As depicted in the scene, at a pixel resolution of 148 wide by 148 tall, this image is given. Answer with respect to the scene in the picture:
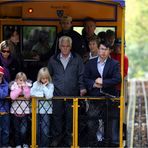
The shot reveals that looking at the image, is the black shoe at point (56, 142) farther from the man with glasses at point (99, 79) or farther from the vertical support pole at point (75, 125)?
the man with glasses at point (99, 79)

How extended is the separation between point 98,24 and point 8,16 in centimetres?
179

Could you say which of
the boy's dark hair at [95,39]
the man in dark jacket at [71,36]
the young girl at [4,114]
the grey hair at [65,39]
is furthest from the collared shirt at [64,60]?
the young girl at [4,114]

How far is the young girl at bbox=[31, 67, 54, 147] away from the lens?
1088 cm

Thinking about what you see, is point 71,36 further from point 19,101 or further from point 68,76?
point 19,101

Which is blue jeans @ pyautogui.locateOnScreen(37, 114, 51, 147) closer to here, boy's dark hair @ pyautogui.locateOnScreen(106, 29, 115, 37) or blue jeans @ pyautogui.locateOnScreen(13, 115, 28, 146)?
blue jeans @ pyautogui.locateOnScreen(13, 115, 28, 146)

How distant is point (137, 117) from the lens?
2314 cm

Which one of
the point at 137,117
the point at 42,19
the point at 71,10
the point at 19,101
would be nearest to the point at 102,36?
the point at 71,10

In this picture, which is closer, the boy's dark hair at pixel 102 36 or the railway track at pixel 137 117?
the boy's dark hair at pixel 102 36

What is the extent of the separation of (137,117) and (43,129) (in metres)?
→ 12.3

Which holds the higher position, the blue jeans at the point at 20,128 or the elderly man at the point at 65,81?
the elderly man at the point at 65,81

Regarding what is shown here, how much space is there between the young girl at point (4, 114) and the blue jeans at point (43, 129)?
535mm

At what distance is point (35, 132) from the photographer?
11.1 metres

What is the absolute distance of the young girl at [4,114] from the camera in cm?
1093

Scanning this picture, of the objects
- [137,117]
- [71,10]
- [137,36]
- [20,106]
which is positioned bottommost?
[137,117]
